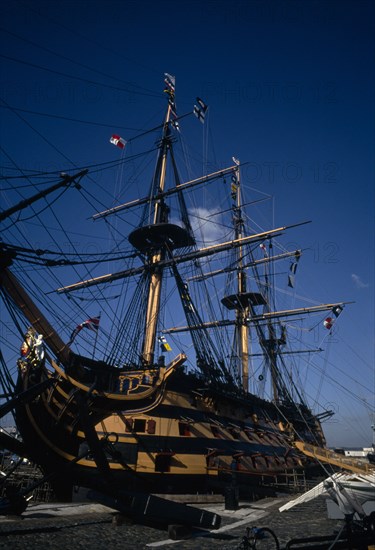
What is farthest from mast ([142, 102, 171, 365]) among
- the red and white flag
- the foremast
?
the red and white flag

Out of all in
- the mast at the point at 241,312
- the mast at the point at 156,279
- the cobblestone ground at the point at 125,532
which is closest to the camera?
the cobblestone ground at the point at 125,532

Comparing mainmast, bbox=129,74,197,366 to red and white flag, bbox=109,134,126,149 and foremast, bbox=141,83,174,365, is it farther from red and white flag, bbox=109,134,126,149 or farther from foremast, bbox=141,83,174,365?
red and white flag, bbox=109,134,126,149

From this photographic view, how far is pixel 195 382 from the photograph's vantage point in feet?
52.6

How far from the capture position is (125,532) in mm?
8031

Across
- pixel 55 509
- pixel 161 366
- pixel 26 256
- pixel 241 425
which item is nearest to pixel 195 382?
pixel 161 366

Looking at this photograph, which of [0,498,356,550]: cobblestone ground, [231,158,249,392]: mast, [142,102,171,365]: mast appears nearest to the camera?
[0,498,356,550]: cobblestone ground

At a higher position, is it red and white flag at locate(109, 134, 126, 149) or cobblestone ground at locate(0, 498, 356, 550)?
red and white flag at locate(109, 134, 126, 149)

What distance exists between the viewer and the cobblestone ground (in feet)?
22.5

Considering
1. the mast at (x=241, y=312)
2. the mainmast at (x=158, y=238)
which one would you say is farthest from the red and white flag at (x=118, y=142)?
the mast at (x=241, y=312)

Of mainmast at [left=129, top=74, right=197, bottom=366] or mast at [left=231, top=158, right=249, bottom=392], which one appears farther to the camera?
mast at [left=231, top=158, right=249, bottom=392]

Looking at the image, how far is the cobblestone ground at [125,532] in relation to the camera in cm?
684

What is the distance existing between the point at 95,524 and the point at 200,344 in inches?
506

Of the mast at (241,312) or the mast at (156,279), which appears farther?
the mast at (241,312)

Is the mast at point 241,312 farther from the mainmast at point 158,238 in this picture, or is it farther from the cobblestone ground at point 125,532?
the cobblestone ground at point 125,532
